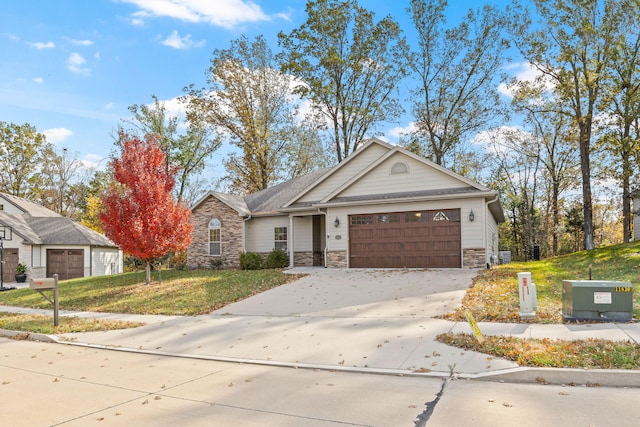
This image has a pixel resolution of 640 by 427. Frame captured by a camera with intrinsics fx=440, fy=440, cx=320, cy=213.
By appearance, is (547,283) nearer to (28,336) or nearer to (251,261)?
(251,261)

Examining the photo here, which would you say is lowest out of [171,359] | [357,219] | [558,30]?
[171,359]

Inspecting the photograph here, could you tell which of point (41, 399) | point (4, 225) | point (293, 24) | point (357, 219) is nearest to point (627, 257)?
point (357, 219)

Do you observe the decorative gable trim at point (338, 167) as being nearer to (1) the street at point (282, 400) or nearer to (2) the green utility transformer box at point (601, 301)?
(2) the green utility transformer box at point (601, 301)

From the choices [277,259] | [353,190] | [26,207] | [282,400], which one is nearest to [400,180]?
[353,190]

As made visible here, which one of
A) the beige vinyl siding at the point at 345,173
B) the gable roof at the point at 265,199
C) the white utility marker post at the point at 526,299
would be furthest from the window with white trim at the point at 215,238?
the white utility marker post at the point at 526,299

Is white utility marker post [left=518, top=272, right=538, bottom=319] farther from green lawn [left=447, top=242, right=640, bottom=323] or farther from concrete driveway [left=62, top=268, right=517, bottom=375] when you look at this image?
concrete driveway [left=62, top=268, right=517, bottom=375]

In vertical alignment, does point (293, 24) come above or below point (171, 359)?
above

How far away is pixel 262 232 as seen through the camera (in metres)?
22.4

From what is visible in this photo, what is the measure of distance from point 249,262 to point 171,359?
13.4m

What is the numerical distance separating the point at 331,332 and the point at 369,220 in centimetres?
1033

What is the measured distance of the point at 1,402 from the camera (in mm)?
5215

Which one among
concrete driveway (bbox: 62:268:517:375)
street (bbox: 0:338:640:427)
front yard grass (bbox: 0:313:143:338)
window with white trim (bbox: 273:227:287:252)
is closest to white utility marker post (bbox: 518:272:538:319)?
concrete driveway (bbox: 62:268:517:375)

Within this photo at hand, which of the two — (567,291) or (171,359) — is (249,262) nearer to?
(171,359)

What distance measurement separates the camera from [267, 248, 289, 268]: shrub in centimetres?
2067
